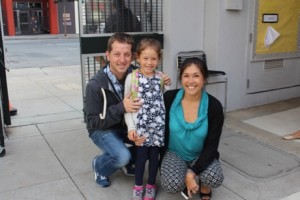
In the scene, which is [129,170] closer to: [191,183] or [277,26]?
[191,183]

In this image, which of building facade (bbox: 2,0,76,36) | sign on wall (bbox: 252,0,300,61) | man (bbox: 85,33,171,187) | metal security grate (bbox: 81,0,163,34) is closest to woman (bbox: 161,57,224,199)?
man (bbox: 85,33,171,187)

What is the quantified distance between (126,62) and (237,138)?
6.93ft

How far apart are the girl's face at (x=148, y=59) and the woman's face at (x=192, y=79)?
0.85 feet

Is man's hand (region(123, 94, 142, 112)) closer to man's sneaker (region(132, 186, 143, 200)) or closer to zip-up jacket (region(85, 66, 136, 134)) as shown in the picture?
zip-up jacket (region(85, 66, 136, 134))

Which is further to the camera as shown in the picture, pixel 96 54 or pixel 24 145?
pixel 96 54

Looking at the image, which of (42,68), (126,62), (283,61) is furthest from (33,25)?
(126,62)

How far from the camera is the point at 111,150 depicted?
307 cm

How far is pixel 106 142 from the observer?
311 centimetres

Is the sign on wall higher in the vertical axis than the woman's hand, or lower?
higher

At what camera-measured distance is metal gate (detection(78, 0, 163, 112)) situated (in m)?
4.51

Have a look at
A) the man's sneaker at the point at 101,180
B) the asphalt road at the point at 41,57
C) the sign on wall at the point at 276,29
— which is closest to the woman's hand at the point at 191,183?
the man's sneaker at the point at 101,180

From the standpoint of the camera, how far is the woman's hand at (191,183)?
2734 mm

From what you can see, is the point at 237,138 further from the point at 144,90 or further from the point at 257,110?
the point at 144,90

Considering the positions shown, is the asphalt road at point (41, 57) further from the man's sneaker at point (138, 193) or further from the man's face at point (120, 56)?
the man's sneaker at point (138, 193)
